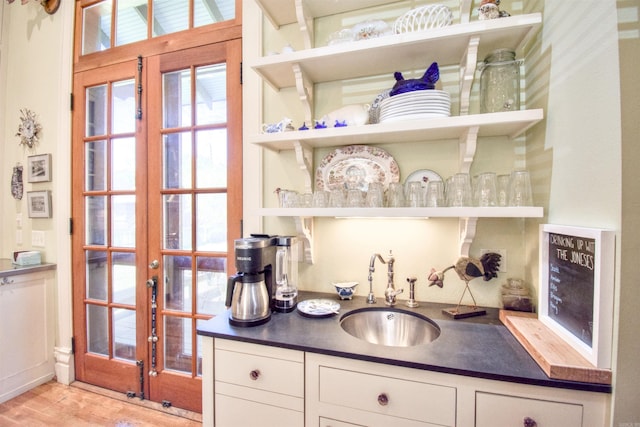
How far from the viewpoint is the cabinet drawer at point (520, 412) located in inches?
30.3

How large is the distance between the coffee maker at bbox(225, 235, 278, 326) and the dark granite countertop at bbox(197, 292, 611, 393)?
39 millimetres

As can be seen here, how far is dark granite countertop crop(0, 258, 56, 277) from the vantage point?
1884mm

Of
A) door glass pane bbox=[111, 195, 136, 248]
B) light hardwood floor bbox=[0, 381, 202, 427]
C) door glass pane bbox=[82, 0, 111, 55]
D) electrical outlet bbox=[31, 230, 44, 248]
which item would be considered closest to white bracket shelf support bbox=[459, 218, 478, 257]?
light hardwood floor bbox=[0, 381, 202, 427]

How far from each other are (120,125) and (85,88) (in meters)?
0.48

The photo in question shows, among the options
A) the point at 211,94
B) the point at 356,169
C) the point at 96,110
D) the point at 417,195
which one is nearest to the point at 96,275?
the point at 96,110

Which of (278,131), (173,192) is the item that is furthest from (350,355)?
(173,192)

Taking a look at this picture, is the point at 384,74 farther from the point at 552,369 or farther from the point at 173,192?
the point at 173,192

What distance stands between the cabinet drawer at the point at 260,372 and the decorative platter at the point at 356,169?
2.83ft

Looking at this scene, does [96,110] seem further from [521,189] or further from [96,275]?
[521,189]

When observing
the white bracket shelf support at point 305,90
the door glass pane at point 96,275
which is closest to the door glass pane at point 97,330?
the door glass pane at point 96,275

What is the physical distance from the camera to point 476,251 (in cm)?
133

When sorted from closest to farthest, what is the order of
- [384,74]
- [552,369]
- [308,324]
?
[552,369] → [308,324] → [384,74]

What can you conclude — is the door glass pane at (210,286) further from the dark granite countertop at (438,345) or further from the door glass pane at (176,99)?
the door glass pane at (176,99)

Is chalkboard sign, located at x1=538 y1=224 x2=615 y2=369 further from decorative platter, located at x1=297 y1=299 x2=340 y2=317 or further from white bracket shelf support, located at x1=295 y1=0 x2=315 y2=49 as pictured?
white bracket shelf support, located at x1=295 y1=0 x2=315 y2=49
